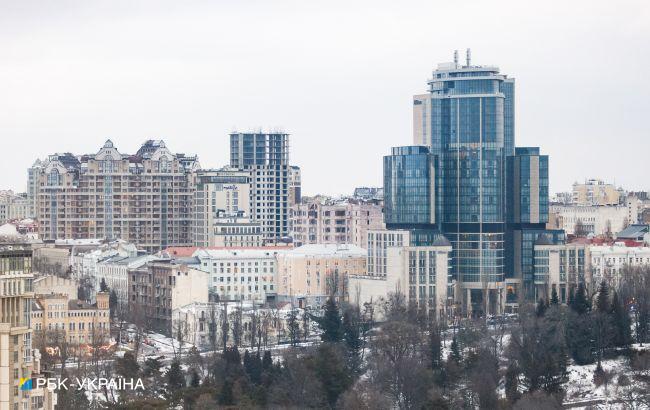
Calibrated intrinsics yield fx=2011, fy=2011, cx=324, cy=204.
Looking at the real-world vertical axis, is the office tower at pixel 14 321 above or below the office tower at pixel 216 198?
below

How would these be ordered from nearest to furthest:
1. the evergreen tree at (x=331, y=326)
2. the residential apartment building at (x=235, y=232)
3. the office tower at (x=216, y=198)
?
the evergreen tree at (x=331, y=326) < the residential apartment building at (x=235, y=232) < the office tower at (x=216, y=198)

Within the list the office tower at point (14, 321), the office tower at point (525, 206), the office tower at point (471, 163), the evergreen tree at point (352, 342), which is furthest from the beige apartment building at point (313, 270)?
the office tower at point (14, 321)

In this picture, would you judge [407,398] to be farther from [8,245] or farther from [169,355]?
[8,245]

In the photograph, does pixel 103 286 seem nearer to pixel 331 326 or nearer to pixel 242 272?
pixel 242 272

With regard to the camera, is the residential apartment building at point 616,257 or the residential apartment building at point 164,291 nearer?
the residential apartment building at point 164,291

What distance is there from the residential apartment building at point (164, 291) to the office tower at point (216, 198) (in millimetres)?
35313

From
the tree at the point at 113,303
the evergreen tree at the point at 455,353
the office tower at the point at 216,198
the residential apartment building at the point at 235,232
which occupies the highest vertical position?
the office tower at the point at 216,198

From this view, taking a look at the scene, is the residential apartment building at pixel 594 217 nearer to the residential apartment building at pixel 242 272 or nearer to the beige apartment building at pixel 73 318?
the residential apartment building at pixel 242 272

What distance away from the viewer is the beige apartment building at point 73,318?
88.2 metres

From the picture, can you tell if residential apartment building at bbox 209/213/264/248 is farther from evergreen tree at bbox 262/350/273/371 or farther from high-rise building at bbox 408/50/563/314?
evergreen tree at bbox 262/350/273/371

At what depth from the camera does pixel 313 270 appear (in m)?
115

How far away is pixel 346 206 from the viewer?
134 metres

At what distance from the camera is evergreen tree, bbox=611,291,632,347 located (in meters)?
81.1

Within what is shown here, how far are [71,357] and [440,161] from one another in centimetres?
3497
